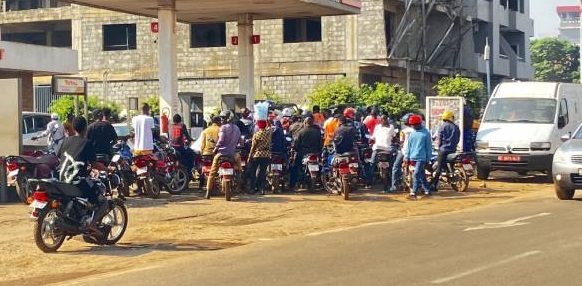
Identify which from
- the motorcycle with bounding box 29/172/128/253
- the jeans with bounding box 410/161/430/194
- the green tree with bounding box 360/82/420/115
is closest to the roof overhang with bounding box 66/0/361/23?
the jeans with bounding box 410/161/430/194

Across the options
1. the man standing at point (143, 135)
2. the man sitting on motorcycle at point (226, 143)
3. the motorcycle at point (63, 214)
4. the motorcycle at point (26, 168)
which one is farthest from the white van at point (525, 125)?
the motorcycle at point (63, 214)

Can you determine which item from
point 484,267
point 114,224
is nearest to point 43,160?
point 114,224

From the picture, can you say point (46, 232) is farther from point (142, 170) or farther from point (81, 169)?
point (142, 170)

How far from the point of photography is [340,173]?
20.4m

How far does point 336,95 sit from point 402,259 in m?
29.4

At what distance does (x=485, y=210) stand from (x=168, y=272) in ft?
27.5

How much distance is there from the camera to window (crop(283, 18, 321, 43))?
4591 cm

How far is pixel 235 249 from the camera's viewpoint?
13.1 meters

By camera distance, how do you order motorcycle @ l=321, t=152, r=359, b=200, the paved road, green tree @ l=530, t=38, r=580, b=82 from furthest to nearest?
green tree @ l=530, t=38, r=580, b=82
motorcycle @ l=321, t=152, r=359, b=200
the paved road

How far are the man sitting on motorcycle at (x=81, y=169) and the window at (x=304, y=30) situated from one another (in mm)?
32889

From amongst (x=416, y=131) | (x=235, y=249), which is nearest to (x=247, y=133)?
(x=416, y=131)

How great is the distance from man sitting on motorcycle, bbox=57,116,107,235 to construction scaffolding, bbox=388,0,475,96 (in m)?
32.6

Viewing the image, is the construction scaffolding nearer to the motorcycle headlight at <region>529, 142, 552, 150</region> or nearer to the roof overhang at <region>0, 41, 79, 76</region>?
the roof overhang at <region>0, 41, 79, 76</region>

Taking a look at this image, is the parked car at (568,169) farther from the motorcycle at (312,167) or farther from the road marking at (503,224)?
the motorcycle at (312,167)
